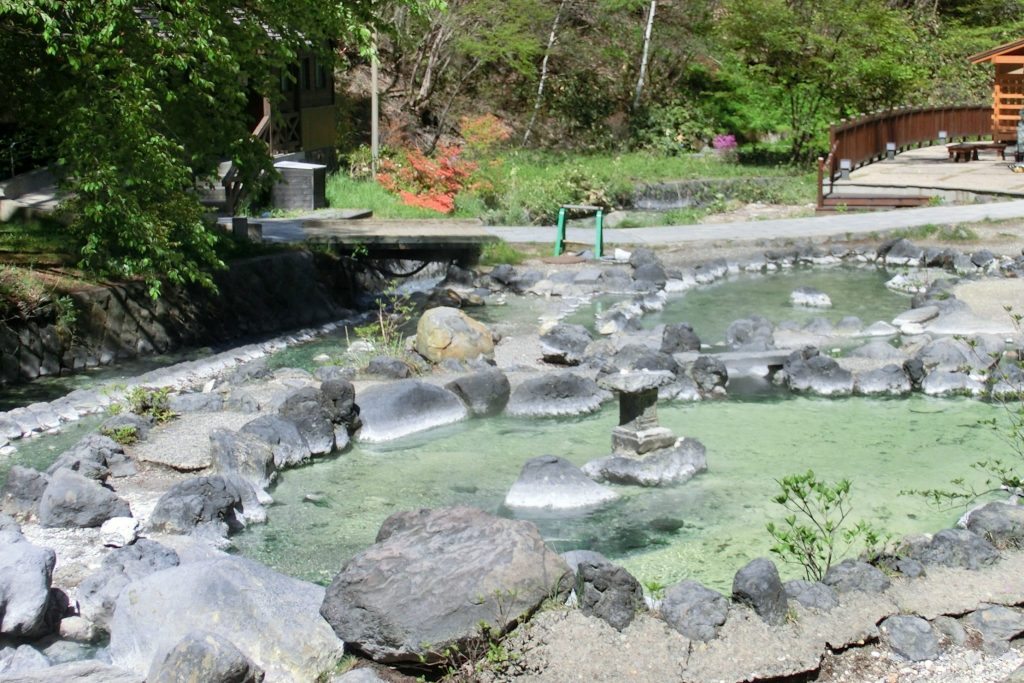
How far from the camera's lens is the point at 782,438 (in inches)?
493

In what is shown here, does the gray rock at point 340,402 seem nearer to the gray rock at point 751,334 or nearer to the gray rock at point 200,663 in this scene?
the gray rock at point 751,334

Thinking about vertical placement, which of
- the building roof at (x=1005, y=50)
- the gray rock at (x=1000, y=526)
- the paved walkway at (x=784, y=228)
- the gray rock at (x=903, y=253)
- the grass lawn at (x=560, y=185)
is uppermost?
the building roof at (x=1005, y=50)

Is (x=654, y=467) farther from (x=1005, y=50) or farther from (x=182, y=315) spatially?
(x=1005, y=50)

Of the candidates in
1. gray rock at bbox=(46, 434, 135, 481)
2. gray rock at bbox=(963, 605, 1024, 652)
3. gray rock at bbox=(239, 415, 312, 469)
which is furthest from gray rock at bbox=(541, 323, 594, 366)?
gray rock at bbox=(963, 605, 1024, 652)

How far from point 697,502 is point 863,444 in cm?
253

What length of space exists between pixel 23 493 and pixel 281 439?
242 centimetres

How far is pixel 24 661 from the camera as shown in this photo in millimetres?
7059

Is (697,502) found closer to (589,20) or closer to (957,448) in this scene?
(957,448)

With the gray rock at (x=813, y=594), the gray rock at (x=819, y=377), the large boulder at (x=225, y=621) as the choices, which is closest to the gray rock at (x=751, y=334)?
the gray rock at (x=819, y=377)

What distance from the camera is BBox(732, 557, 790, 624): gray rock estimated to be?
7.42 m

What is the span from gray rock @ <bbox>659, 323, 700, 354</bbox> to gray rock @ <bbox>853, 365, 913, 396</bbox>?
2294 mm

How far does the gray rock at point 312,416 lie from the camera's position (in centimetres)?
1200

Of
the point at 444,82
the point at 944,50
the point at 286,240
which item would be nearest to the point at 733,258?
the point at 286,240

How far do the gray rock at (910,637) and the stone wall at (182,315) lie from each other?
35.5 feet
